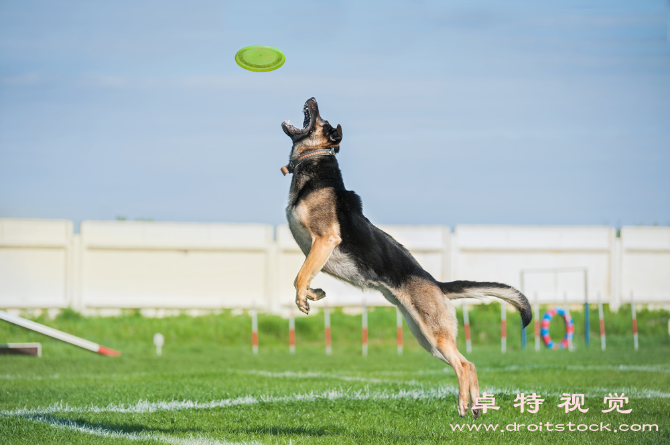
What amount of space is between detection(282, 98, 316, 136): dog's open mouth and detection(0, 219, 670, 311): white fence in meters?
14.0

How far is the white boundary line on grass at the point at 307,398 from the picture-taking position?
24.5ft

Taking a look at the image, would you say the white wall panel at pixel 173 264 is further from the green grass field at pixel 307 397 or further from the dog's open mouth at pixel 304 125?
the dog's open mouth at pixel 304 125

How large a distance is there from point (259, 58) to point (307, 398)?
162 inches

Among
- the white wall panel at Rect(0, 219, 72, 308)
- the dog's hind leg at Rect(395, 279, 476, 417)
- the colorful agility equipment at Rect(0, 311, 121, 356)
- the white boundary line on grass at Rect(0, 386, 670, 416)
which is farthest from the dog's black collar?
the white wall panel at Rect(0, 219, 72, 308)

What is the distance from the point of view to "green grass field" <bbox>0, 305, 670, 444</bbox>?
20.3ft

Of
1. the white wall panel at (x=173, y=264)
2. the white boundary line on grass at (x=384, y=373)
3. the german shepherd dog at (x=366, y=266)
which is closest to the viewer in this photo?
the german shepherd dog at (x=366, y=266)

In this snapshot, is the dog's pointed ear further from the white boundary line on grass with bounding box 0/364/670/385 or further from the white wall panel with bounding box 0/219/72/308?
the white wall panel with bounding box 0/219/72/308

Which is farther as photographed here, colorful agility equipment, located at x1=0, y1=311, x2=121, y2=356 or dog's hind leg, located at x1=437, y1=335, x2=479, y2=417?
colorful agility equipment, located at x1=0, y1=311, x2=121, y2=356

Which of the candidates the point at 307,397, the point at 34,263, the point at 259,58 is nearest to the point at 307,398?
the point at 307,397

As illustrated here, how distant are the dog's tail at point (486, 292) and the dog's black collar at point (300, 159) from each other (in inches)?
60.6

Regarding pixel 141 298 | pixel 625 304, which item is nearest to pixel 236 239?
pixel 141 298

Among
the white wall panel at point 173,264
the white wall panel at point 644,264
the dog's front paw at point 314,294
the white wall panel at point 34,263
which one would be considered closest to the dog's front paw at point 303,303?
the dog's front paw at point 314,294

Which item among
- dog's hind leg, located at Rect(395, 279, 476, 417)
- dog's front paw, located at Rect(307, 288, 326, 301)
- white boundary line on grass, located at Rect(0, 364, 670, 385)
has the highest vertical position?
dog's front paw, located at Rect(307, 288, 326, 301)

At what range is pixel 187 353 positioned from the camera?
1780 centimetres
